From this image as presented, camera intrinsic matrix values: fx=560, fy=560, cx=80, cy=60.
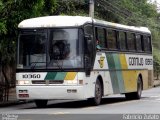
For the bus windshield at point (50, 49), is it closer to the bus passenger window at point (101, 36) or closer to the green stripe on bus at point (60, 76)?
the green stripe on bus at point (60, 76)

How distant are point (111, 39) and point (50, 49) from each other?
13.8ft

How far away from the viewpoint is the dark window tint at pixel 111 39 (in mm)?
23575

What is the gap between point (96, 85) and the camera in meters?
21.8

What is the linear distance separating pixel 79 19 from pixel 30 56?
2277mm

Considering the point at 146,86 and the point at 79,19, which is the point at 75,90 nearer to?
the point at 79,19

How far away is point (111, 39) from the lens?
78.2ft

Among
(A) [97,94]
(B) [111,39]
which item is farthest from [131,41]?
(A) [97,94]

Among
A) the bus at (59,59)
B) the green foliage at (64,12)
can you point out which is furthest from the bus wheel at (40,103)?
the green foliage at (64,12)

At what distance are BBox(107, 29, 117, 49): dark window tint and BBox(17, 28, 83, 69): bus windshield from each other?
3.40 metres

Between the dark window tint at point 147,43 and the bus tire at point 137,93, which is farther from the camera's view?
the dark window tint at point 147,43

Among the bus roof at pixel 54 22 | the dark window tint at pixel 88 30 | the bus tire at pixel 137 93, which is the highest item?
the bus roof at pixel 54 22

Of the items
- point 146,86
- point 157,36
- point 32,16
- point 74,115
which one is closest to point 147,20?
point 157,36

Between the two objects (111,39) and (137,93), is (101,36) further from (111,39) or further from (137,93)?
(137,93)

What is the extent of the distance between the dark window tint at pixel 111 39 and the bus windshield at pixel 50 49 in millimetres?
3405
